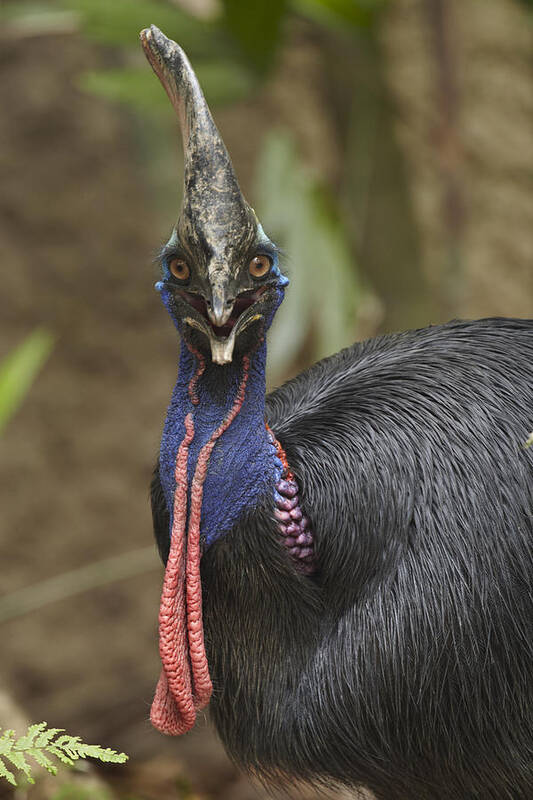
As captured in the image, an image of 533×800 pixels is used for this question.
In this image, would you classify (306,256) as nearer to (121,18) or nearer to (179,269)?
(121,18)

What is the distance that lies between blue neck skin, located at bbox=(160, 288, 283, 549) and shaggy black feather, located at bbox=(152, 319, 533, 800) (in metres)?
0.03

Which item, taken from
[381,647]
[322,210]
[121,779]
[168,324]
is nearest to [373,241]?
[322,210]

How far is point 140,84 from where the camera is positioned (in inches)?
117

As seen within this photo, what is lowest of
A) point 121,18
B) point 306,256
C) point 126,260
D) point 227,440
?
point 227,440

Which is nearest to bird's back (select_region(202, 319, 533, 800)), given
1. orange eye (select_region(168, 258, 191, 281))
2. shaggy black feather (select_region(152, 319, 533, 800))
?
shaggy black feather (select_region(152, 319, 533, 800))

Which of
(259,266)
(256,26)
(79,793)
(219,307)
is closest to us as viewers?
(219,307)

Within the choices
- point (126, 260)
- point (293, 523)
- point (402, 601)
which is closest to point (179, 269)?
point (293, 523)

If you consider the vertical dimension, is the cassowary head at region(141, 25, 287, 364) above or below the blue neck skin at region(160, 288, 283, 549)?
above

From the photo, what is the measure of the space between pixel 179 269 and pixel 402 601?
22.8 inches

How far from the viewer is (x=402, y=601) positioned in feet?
5.56

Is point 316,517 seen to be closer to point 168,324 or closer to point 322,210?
point 322,210

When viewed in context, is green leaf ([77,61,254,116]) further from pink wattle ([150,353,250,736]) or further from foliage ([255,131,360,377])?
pink wattle ([150,353,250,736])

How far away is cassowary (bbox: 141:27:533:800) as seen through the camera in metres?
1.68

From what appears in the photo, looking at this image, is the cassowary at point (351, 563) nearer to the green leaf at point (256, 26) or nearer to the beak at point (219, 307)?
the beak at point (219, 307)
